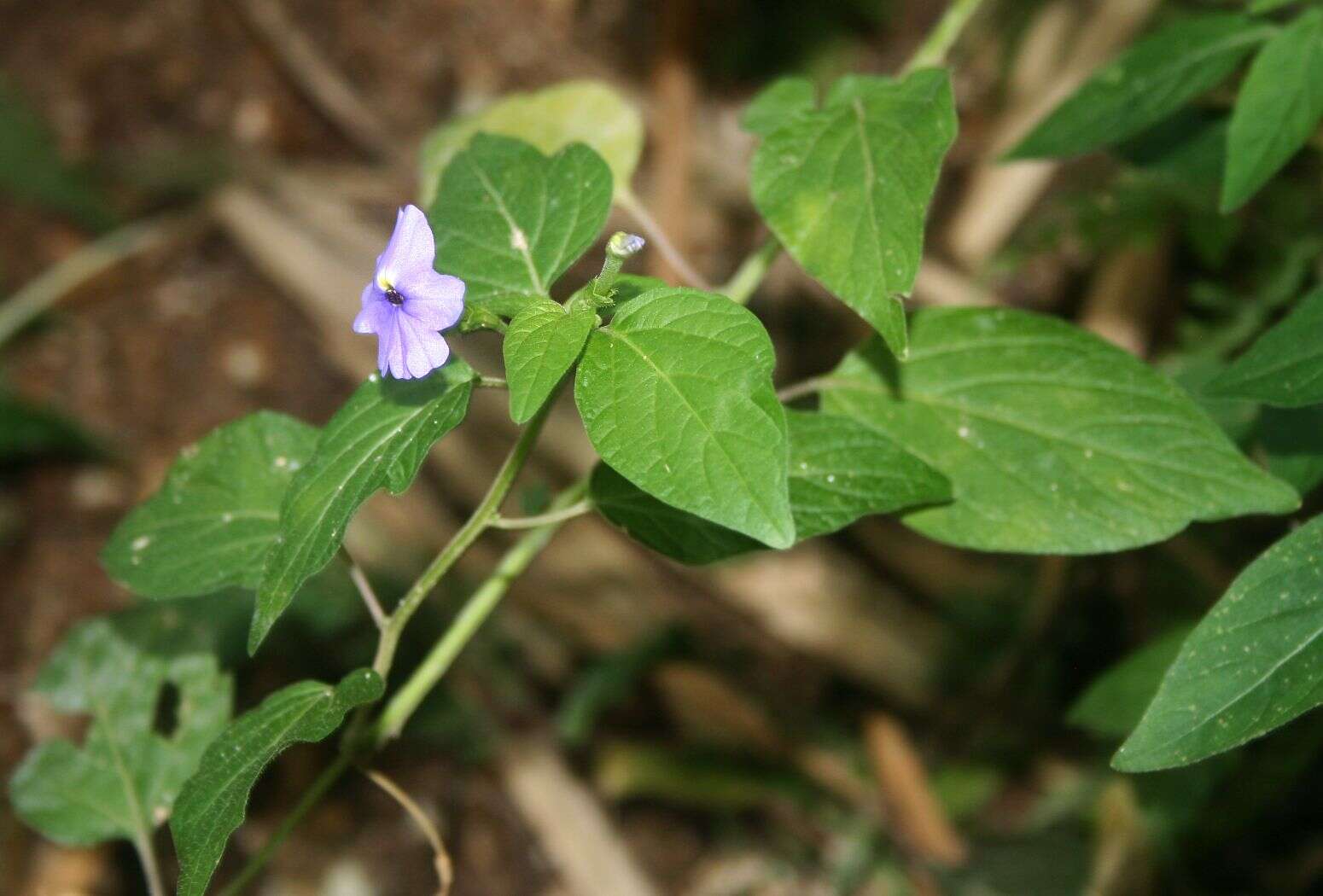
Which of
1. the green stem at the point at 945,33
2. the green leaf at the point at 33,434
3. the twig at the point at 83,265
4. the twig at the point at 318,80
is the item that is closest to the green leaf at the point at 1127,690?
the green stem at the point at 945,33

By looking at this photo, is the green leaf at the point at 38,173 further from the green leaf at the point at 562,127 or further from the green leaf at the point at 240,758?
the green leaf at the point at 240,758

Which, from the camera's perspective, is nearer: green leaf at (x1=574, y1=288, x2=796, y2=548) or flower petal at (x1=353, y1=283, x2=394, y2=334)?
green leaf at (x1=574, y1=288, x2=796, y2=548)

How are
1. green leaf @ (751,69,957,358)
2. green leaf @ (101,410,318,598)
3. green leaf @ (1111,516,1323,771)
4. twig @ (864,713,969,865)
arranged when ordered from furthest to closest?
twig @ (864,713,969,865), green leaf @ (101,410,318,598), green leaf @ (751,69,957,358), green leaf @ (1111,516,1323,771)

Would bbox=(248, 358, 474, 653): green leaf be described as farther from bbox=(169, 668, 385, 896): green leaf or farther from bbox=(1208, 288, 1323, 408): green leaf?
bbox=(1208, 288, 1323, 408): green leaf

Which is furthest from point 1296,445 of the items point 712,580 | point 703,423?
point 712,580

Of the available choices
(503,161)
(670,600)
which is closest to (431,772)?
(670,600)

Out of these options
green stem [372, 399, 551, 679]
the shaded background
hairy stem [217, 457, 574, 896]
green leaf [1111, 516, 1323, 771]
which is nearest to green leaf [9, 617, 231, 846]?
hairy stem [217, 457, 574, 896]

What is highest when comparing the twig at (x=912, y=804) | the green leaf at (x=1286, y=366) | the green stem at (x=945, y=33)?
the green stem at (x=945, y=33)
